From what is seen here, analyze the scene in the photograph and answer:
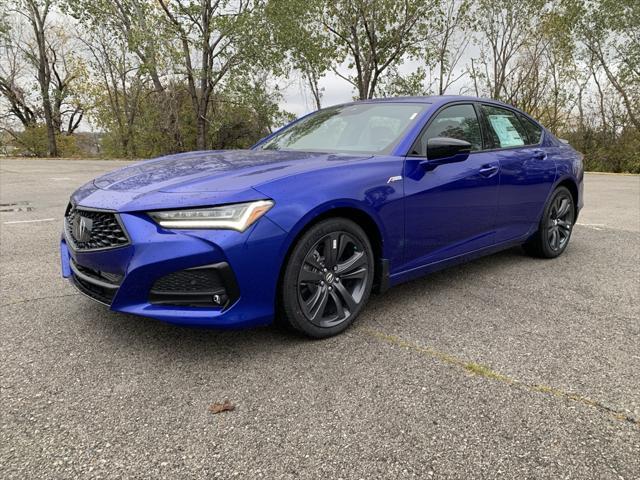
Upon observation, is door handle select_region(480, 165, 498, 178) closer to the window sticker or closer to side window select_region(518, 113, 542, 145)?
the window sticker

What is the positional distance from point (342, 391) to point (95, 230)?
1470 millimetres

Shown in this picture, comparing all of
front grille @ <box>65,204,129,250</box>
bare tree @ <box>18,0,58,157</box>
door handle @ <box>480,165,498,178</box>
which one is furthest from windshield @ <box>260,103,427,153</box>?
bare tree @ <box>18,0,58,157</box>

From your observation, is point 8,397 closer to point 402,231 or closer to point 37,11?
point 402,231

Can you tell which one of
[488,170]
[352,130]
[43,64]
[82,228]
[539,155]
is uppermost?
[43,64]

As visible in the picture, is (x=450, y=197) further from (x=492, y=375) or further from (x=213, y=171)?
(x=213, y=171)

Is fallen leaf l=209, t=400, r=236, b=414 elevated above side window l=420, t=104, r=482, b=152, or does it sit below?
below

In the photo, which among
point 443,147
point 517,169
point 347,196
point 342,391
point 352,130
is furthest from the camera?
point 517,169

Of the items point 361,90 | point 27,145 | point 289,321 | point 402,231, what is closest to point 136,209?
point 289,321

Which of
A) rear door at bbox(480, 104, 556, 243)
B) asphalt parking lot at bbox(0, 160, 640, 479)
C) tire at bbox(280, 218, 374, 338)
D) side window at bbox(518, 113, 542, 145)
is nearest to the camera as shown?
asphalt parking lot at bbox(0, 160, 640, 479)

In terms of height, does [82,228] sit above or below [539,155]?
below

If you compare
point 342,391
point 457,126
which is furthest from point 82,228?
point 457,126

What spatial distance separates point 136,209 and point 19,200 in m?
7.52

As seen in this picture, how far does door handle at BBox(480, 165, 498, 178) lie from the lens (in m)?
3.55

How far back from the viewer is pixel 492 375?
2.31 metres
